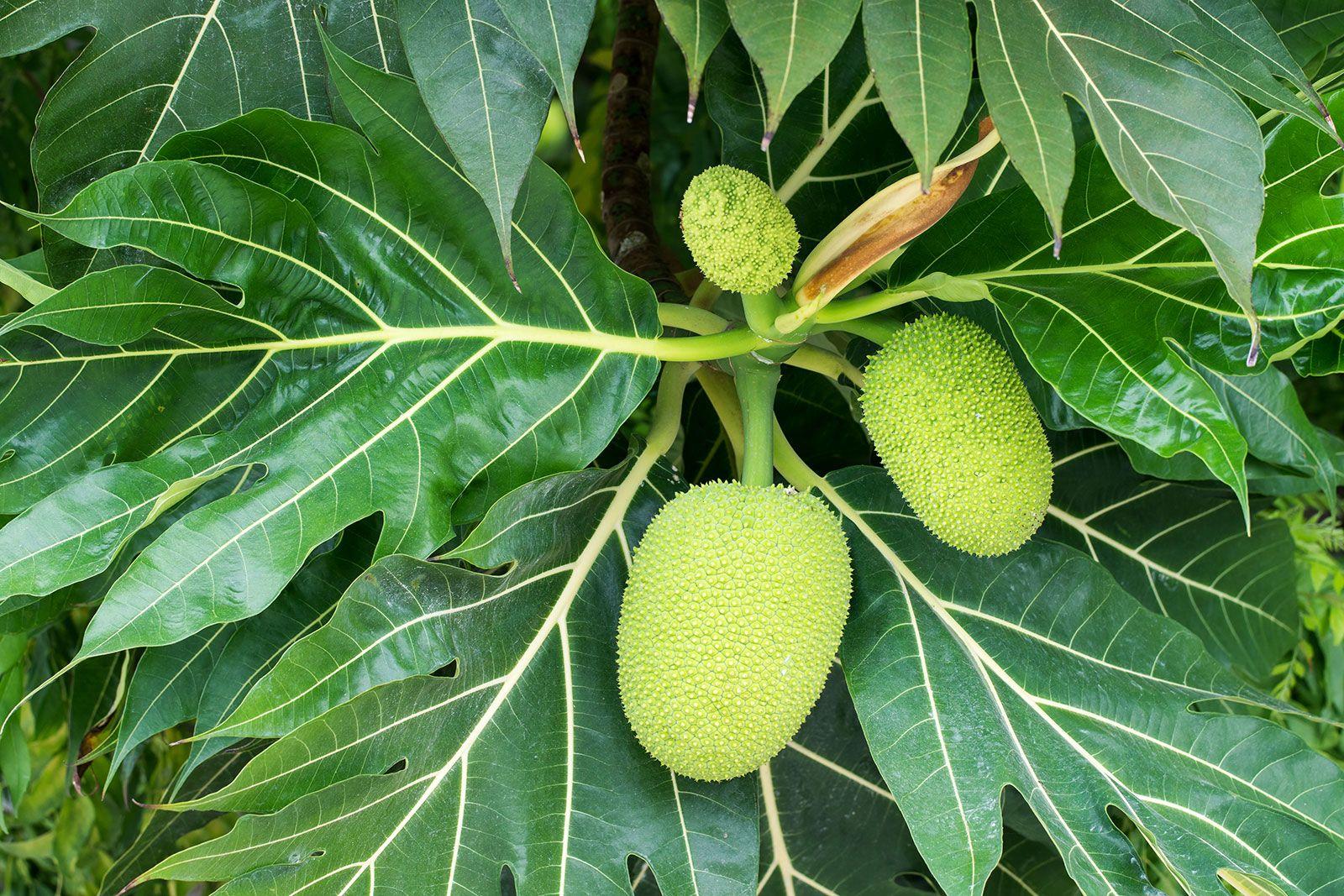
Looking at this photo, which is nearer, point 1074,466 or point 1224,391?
point 1224,391

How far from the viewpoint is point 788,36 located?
47cm

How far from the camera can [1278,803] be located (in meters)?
0.70

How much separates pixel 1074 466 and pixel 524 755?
1.78ft

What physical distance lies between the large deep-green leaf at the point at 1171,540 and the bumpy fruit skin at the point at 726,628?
374 millimetres

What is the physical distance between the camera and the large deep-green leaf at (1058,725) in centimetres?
67

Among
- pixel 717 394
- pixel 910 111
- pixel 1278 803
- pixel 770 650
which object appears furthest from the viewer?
pixel 717 394

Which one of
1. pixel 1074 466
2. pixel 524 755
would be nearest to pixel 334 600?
pixel 524 755

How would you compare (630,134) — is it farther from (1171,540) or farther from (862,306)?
(1171,540)

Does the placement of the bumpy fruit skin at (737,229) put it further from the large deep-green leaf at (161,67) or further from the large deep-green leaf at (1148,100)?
the large deep-green leaf at (161,67)

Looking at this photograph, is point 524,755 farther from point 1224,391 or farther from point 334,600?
point 1224,391

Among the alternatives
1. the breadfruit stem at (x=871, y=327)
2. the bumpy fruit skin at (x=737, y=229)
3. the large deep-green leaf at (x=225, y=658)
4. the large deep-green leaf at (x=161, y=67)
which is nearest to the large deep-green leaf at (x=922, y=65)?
the bumpy fruit skin at (x=737, y=229)

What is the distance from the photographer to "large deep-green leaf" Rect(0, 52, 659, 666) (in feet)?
1.98

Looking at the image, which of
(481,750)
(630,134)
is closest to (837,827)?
(481,750)

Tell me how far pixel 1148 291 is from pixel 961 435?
5.5 inches
